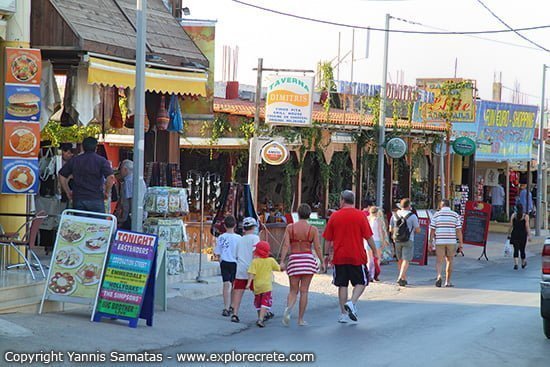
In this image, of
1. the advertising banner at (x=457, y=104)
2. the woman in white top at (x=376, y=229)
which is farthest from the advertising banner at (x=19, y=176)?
the advertising banner at (x=457, y=104)

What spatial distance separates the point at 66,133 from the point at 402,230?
933 centimetres

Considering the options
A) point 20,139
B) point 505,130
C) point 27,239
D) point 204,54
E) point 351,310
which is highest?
point 204,54

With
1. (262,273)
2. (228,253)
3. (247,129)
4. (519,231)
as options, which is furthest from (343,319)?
(519,231)

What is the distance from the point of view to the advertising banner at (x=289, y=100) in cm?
2284

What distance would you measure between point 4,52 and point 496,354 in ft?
27.5

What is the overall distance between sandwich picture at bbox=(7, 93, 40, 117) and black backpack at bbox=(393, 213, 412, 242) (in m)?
8.65

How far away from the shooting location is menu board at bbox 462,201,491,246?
27.3m

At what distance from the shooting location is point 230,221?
45.9ft

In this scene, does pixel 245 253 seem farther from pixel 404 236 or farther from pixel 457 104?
pixel 457 104

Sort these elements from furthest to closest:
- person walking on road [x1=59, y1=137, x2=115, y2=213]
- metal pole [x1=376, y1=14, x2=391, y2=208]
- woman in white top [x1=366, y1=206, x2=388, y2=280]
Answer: metal pole [x1=376, y1=14, x2=391, y2=208]
woman in white top [x1=366, y1=206, x2=388, y2=280]
person walking on road [x1=59, y1=137, x2=115, y2=213]

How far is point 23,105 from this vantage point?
1417 cm

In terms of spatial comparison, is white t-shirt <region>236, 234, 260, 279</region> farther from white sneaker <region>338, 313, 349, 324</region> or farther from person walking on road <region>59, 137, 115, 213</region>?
person walking on road <region>59, 137, 115, 213</region>

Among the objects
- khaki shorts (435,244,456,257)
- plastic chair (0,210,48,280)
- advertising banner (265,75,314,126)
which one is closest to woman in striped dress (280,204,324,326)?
plastic chair (0,210,48,280)

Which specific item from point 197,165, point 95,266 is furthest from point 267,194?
point 95,266
